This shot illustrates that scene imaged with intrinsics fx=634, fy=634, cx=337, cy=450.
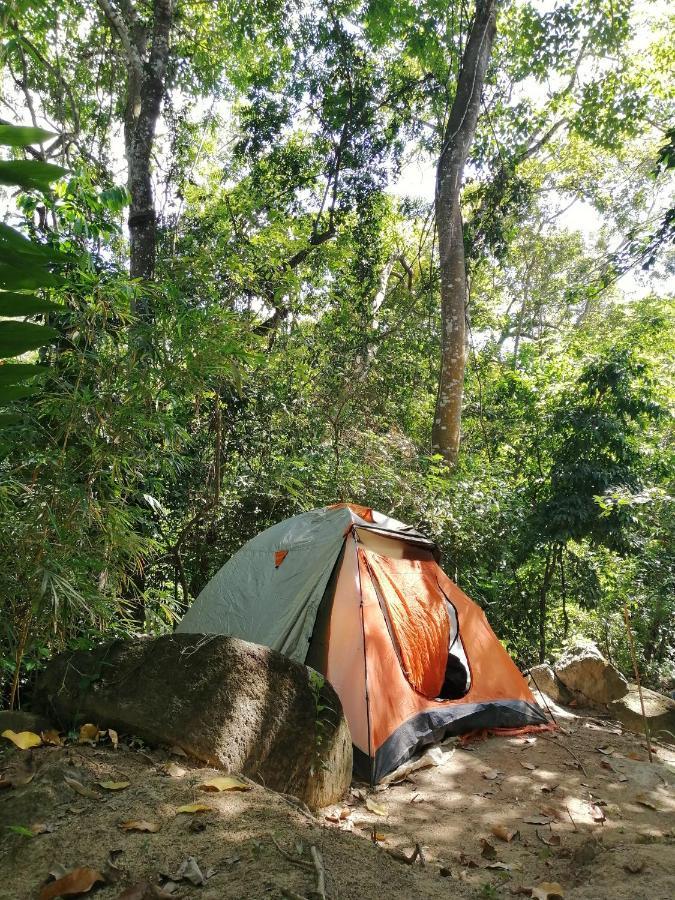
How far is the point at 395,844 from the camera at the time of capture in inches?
111

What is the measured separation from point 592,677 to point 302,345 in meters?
4.63

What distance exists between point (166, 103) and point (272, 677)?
841 cm

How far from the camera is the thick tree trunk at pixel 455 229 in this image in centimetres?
794

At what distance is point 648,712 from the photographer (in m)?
5.20

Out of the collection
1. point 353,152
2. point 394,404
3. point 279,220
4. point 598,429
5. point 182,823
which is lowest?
point 182,823

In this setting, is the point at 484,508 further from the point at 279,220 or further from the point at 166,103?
the point at 166,103

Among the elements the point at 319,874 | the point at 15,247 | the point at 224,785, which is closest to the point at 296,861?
the point at 319,874

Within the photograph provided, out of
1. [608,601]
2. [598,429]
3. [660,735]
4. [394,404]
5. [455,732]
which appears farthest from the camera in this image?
[394,404]

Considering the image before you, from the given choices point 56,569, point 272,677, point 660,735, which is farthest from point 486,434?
point 56,569

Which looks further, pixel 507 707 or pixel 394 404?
pixel 394 404

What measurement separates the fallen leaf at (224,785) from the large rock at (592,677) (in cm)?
448

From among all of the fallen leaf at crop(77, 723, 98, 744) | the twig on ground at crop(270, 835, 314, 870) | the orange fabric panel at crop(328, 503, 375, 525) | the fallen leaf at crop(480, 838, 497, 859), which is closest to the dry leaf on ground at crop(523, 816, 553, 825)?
the fallen leaf at crop(480, 838, 497, 859)

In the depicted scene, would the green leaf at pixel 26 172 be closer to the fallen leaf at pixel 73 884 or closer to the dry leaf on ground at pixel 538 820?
the fallen leaf at pixel 73 884

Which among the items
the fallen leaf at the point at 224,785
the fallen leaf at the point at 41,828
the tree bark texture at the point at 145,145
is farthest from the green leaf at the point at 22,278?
the tree bark texture at the point at 145,145
